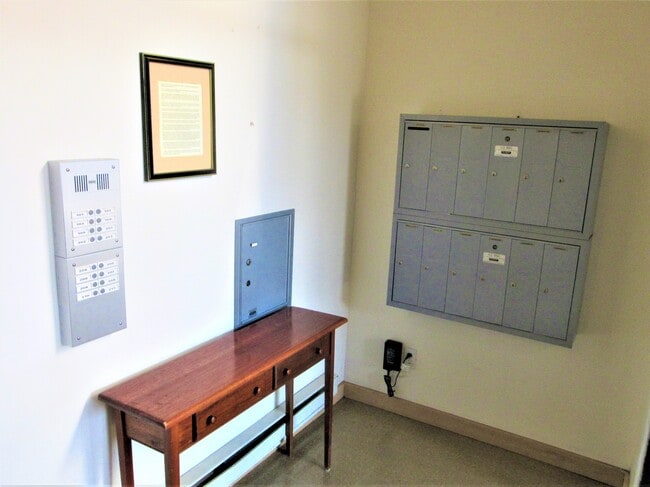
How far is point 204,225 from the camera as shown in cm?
215

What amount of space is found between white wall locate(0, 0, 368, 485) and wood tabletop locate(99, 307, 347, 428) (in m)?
0.08

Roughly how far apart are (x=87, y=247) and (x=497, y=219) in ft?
6.30

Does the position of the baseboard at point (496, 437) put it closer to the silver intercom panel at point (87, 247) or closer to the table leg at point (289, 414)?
the table leg at point (289, 414)

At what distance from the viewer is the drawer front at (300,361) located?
2.19 meters

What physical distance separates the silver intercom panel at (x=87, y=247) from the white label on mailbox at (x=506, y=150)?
1.79 m

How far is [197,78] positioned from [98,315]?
936 millimetres

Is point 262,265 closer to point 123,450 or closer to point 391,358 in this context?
point 123,450

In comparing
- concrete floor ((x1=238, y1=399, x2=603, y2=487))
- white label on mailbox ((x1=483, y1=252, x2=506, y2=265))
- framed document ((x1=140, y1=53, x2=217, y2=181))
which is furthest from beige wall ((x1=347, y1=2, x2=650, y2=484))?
framed document ((x1=140, y1=53, x2=217, y2=181))

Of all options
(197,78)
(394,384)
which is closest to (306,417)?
(394,384)

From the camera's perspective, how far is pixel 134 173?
5.95 feet

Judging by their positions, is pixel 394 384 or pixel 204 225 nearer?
pixel 204 225

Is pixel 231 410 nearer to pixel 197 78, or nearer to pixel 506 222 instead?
pixel 197 78

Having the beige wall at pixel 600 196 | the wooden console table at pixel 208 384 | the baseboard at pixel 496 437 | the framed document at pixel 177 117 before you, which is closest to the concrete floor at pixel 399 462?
the baseboard at pixel 496 437

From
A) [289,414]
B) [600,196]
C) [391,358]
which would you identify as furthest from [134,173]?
[600,196]
